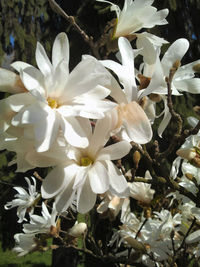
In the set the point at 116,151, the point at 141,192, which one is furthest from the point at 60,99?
the point at 141,192

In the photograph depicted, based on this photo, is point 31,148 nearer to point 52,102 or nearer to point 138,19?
point 52,102

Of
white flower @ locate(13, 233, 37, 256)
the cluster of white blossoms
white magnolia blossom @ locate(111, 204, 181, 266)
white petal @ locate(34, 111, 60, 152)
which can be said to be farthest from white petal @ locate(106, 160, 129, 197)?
white flower @ locate(13, 233, 37, 256)

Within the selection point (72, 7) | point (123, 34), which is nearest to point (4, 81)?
point (123, 34)

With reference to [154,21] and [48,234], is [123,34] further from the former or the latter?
[48,234]

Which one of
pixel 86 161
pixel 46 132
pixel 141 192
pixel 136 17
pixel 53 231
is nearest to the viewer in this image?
pixel 46 132

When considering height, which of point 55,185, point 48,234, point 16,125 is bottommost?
point 48,234

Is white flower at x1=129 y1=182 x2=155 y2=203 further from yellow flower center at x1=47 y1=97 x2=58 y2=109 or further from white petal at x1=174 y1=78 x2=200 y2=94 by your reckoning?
yellow flower center at x1=47 y1=97 x2=58 y2=109
